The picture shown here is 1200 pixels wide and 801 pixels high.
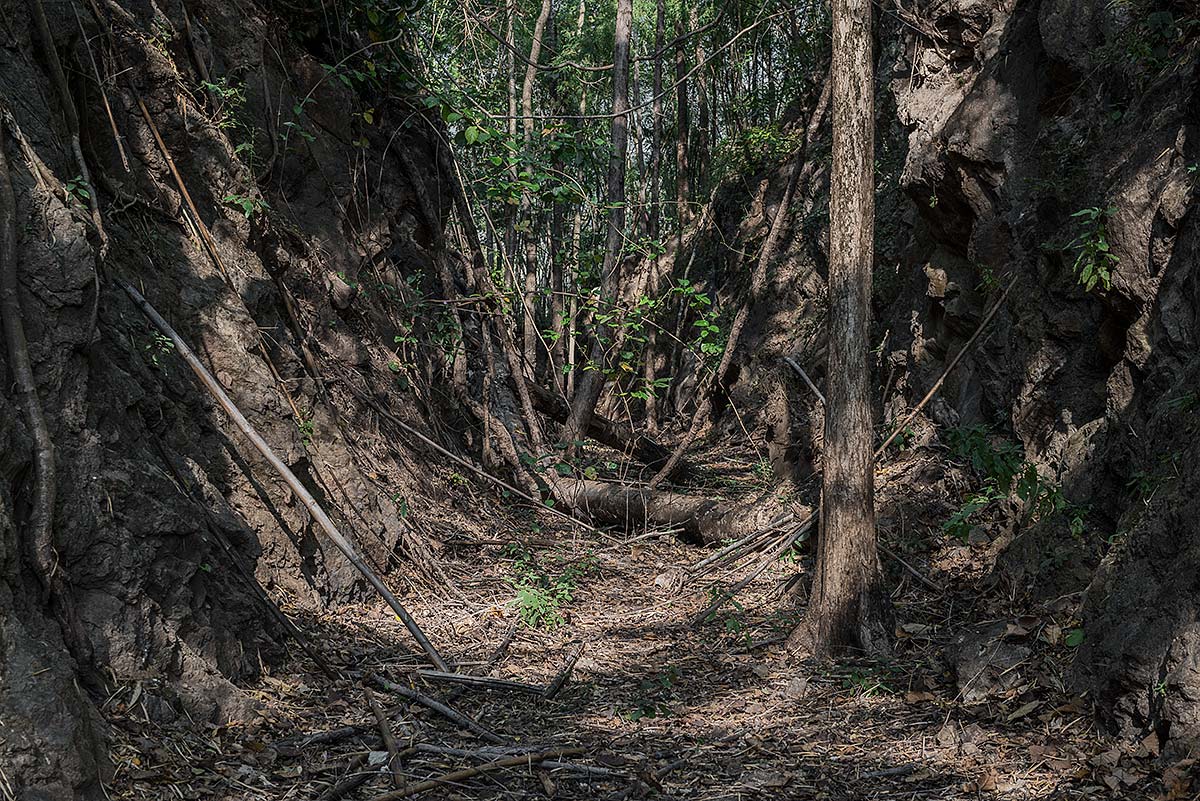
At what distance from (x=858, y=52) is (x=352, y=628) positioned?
187 inches

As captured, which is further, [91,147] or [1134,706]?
[91,147]

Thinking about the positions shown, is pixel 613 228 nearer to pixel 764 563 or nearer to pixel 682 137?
pixel 764 563

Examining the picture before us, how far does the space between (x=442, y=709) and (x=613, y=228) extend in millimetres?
6583

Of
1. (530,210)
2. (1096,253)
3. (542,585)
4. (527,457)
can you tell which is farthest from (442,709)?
(530,210)

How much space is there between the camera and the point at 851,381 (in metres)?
5.38

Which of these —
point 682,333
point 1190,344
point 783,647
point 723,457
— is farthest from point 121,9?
point 682,333

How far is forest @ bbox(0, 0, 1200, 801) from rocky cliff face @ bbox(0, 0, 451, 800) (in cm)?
2

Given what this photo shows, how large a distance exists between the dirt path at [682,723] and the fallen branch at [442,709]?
0.18 feet

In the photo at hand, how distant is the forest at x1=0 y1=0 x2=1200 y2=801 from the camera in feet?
11.4

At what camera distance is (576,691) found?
16.7 feet

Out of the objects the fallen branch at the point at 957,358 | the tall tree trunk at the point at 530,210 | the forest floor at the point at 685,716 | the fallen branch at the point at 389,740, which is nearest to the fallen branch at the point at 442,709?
the forest floor at the point at 685,716

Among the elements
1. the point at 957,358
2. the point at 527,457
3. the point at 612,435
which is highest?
the point at 957,358

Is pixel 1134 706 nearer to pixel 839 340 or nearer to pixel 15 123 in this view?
pixel 839 340

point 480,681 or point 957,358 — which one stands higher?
point 957,358
